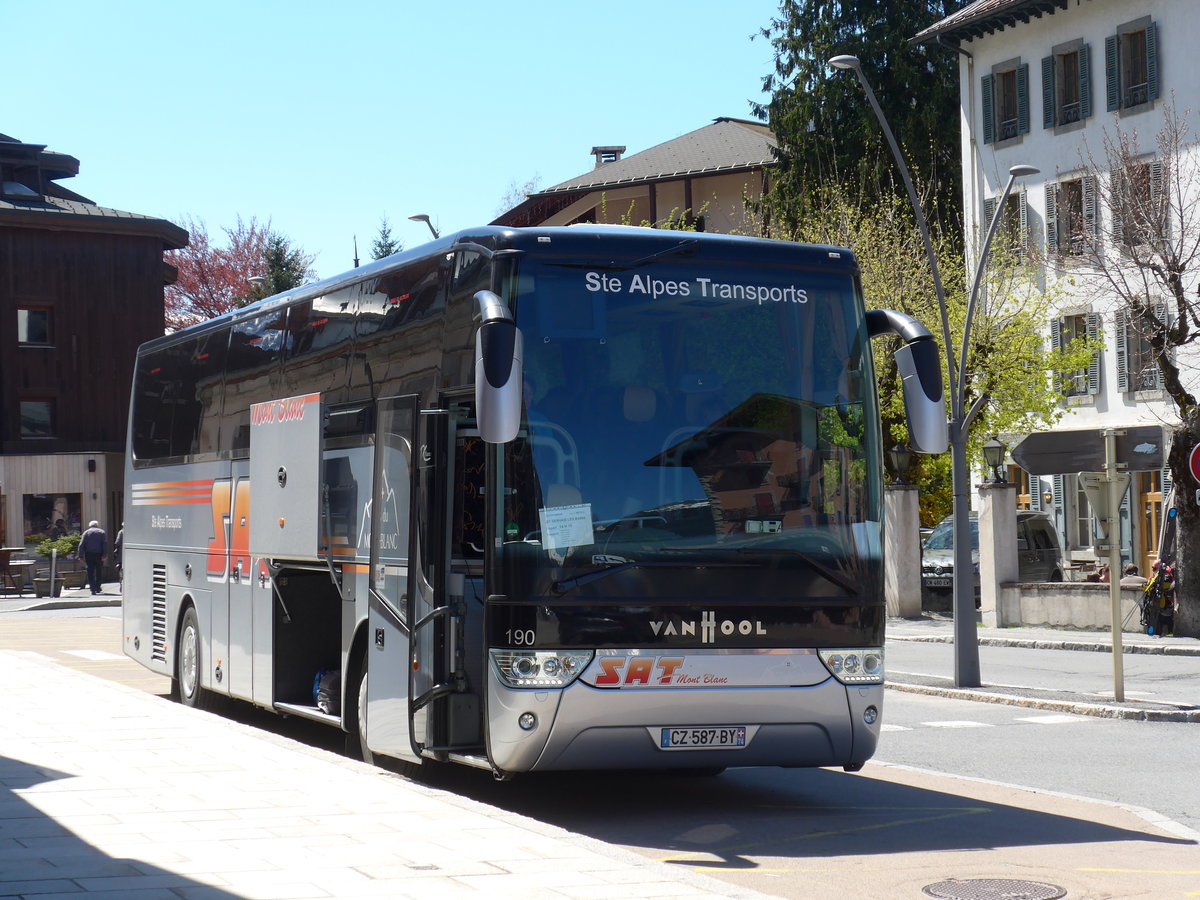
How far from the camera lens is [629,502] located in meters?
9.73

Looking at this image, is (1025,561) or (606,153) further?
(606,153)

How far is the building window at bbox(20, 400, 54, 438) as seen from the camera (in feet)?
186

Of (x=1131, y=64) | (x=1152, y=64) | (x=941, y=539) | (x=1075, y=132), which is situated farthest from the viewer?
(x=1075, y=132)

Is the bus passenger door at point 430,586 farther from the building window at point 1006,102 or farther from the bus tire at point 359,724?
the building window at point 1006,102

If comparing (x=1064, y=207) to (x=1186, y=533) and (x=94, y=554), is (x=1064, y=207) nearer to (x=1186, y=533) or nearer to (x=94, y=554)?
(x=1186, y=533)

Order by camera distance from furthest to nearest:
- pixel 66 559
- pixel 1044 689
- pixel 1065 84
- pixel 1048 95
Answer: pixel 66 559 < pixel 1048 95 < pixel 1065 84 < pixel 1044 689

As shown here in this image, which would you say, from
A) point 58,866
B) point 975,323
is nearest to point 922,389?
point 58,866

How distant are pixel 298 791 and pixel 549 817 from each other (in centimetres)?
154

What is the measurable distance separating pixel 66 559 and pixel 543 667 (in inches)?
1613

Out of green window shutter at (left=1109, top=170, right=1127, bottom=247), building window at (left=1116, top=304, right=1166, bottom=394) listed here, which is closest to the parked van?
building window at (left=1116, top=304, right=1166, bottom=394)

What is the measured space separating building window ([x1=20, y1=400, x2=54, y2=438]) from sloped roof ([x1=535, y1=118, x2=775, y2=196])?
20.2m

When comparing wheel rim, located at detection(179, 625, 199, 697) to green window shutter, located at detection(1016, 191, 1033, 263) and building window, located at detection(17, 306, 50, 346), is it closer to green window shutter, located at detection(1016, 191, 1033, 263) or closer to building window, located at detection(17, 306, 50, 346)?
green window shutter, located at detection(1016, 191, 1033, 263)

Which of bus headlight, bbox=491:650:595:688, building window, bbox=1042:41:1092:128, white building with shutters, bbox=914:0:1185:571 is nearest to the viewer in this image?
bus headlight, bbox=491:650:595:688

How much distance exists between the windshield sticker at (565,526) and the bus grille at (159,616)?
864cm
